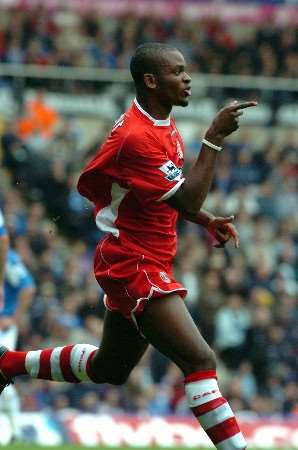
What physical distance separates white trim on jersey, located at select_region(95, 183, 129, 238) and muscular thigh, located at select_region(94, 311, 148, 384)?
469 millimetres

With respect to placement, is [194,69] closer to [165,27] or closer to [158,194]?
[165,27]

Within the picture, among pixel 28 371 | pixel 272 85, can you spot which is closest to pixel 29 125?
pixel 272 85

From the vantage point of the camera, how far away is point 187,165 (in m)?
17.0

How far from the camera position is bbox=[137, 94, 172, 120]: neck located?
757 cm

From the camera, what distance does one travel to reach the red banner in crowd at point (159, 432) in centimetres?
1205

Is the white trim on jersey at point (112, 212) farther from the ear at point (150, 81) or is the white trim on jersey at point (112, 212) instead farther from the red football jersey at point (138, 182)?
the ear at point (150, 81)

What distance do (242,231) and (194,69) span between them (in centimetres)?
387

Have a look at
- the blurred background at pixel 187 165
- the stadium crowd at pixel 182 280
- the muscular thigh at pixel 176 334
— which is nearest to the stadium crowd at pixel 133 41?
the blurred background at pixel 187 165

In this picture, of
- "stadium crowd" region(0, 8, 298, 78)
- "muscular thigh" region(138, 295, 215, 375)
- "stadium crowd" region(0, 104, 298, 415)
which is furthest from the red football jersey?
"stadium crowd" region(0, 8, 298, 78)

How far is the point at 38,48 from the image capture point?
1903 centimetres

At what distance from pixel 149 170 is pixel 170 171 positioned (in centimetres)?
11

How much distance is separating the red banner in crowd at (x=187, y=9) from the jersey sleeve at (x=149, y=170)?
522 inches

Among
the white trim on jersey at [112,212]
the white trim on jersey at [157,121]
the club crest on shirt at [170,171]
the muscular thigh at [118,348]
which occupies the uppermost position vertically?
the white trim on jersey at [157,121]

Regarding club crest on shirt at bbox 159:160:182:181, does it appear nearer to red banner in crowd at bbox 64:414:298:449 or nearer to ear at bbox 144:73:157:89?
ear at bbox 144:73:157:89
